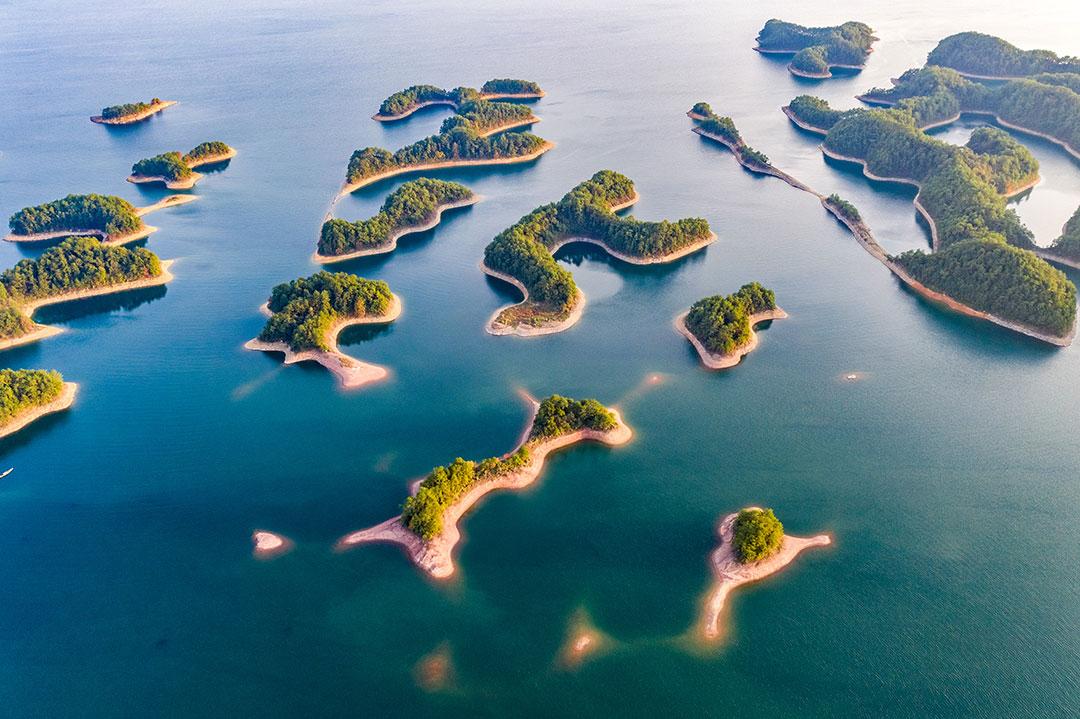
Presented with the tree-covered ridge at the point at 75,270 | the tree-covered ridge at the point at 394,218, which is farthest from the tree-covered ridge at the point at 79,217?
the tree-covered ridge at the point at 394,218

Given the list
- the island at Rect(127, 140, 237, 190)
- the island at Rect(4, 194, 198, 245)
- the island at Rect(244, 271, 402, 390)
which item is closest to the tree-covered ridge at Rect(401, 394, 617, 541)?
the island at Rect(244, 271, 402, 390)

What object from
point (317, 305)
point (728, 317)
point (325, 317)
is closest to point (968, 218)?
point (728, 317)

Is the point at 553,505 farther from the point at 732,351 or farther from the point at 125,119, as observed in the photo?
the point at 125,119

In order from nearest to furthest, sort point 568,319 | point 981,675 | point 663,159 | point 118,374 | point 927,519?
point 981,675 → point 927,519 → point 118,374 → point 568,319 → point 663,159

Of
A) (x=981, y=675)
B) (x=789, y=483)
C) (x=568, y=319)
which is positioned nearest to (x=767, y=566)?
(x=789, y=483)

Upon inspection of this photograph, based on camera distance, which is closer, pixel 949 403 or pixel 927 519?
pixel 927 519

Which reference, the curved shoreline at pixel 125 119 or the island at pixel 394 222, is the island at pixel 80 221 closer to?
the island at pixel 394 222

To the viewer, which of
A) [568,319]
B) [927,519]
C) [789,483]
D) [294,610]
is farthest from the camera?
[568,319]

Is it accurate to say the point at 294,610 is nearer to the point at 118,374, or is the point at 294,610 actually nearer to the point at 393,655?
the point at 393,655
